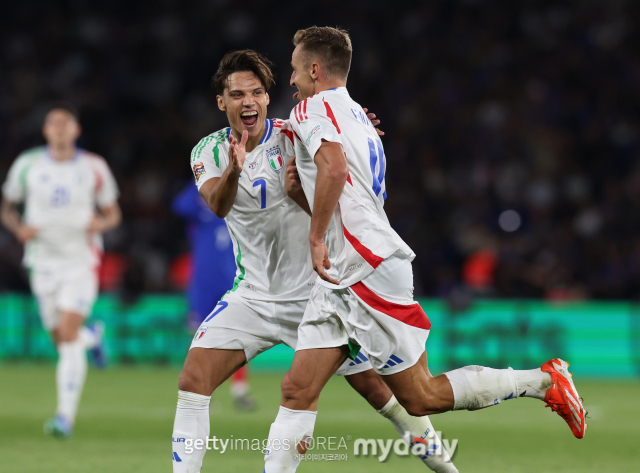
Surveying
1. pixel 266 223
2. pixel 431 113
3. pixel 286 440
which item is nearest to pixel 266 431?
pixel 266 223

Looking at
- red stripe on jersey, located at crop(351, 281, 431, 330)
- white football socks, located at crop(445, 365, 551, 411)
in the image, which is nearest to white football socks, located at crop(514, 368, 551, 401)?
white football socks, located at crop(445, 365, 551, 411)

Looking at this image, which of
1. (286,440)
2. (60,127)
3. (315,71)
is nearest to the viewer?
(286,440)

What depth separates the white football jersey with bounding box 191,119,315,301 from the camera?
15.0ft

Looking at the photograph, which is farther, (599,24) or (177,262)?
(599,24)

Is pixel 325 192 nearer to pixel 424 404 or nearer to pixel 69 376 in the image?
pixel 424 404

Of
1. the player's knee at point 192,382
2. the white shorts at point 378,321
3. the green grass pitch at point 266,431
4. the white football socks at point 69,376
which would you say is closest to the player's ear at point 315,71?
the white shorts at point 378,321

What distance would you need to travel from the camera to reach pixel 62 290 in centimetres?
737

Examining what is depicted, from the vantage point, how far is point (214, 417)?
25.8 ft

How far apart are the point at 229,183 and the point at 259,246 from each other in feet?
1.83

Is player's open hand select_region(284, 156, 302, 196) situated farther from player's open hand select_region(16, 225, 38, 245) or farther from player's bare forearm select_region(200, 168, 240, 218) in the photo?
player's open hand select_region(16, 225, 38, 245)

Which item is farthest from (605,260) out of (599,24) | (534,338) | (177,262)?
(177,262)

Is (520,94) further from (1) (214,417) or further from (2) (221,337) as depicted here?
(2) (221,337)

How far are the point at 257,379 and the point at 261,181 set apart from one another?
283 inches

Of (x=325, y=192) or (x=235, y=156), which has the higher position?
(x=235, y=156)
